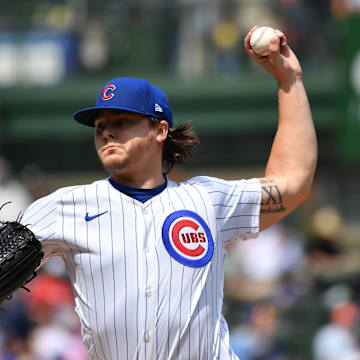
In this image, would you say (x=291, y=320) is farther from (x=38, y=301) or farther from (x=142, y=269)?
(x=142, y=269)

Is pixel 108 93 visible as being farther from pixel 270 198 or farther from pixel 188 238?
pixel 270 198

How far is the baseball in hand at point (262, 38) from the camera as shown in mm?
3207

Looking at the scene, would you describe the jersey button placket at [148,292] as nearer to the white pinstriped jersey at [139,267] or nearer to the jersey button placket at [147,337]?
the white pinstriped jersey at [139,267]

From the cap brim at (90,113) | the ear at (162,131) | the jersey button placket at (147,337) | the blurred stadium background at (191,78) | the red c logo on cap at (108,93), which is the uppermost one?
the red c logo on cap at (108,93)

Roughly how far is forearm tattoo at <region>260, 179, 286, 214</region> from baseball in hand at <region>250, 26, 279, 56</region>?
0.51 meters

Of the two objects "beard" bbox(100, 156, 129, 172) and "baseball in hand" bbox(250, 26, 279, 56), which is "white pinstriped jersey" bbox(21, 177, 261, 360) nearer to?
"beard" bbox(100, 156, 129, 172)

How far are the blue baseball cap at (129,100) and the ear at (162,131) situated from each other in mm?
20

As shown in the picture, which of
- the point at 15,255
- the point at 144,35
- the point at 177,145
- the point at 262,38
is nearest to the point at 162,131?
the point at 177,145

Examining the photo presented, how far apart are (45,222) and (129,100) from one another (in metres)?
0.51

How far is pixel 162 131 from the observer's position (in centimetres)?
312

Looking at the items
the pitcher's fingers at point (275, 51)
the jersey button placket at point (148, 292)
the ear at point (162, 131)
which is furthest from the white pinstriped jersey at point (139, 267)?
the pitcher's fingers at point (275, 51)

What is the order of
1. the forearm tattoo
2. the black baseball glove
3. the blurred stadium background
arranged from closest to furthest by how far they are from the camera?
the black baseball glove, the forearm tattoo, the blurred stadium background

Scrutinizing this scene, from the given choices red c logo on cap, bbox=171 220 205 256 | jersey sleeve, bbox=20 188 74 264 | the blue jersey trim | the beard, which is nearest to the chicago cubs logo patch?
red c logo on cap, bbox=171 220 205 256

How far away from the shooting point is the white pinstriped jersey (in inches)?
112
